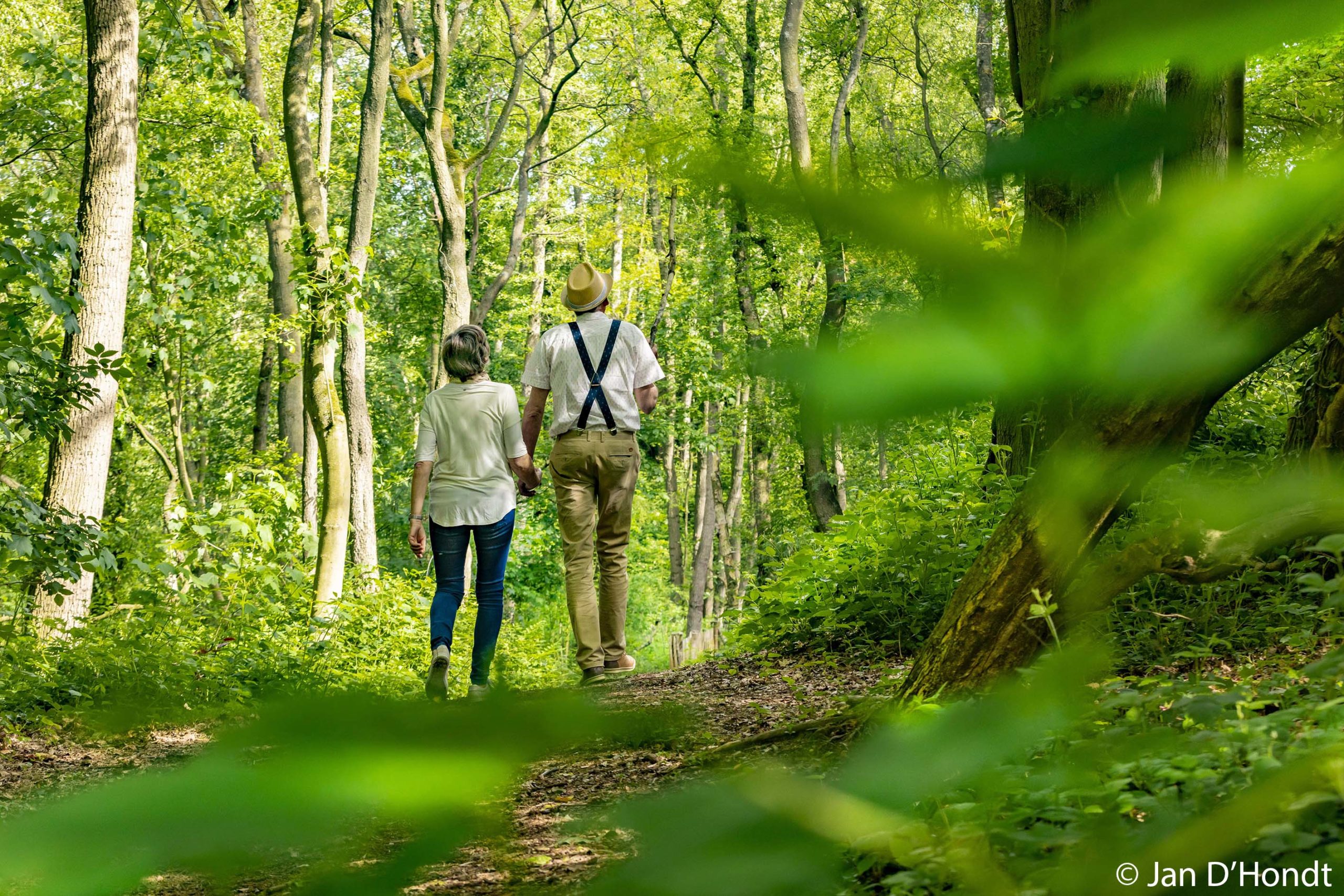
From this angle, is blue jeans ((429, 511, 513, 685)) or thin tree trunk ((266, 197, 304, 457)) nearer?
blue jeans ((429, 511, 513, 685))

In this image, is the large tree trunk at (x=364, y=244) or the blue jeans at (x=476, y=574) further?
the large tree trunk at (x=364, y=244)

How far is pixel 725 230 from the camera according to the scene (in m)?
0.67

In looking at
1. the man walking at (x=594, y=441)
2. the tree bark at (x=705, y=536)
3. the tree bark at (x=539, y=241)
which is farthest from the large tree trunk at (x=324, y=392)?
the tree bark at (x=705, y=536)

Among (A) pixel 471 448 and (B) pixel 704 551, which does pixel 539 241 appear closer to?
(B) pixel 704 551

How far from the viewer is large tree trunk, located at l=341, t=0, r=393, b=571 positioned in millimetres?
10609

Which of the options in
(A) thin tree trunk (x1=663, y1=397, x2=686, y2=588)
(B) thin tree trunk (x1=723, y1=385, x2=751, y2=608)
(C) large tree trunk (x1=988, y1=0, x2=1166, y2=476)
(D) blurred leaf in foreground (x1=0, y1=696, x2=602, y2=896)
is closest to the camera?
(D) blurred leaf in foreground (x1=0, y1=696, x2=602, y2=896)

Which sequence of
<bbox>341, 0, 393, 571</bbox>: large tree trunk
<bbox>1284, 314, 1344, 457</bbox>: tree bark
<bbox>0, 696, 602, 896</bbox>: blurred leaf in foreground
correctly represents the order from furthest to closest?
<bbox>341, 0, 393, 571</bbox>: large tree trunk
<bbox>1284, 314, 1344, 457</bbox>: tree bark
<bbox>0, 696, 602, 896</bbox>: blurred leaf in foreground

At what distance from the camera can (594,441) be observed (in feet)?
17.4

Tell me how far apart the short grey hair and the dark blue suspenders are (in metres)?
0.53

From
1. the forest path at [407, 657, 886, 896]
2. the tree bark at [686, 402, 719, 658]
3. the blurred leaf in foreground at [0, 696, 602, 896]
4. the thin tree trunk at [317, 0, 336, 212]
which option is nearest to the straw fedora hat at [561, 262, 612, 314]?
the forest path at [407, 657, 886, 896]

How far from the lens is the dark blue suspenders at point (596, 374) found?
5055mm

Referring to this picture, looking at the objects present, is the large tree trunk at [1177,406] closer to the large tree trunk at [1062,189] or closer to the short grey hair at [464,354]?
the large tree trunk at [1062,189]

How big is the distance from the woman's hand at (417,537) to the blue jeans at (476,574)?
325 millimetres

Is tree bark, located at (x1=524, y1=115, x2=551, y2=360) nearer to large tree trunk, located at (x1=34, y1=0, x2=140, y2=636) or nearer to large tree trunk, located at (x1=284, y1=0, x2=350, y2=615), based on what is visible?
large tree trunk, located at (x1=284, y1=0, x2=350, y2=615)
